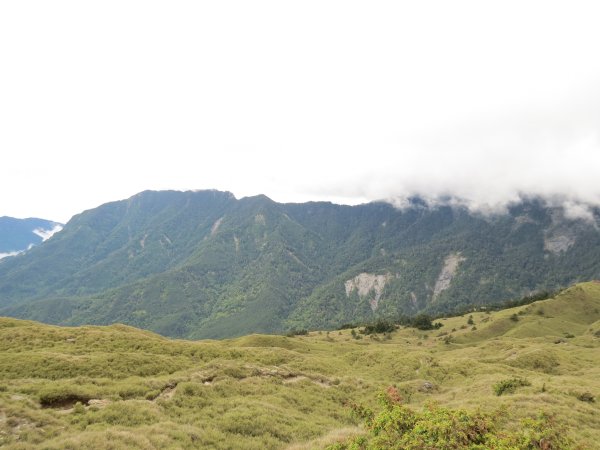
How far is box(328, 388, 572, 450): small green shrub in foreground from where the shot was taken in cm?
1300

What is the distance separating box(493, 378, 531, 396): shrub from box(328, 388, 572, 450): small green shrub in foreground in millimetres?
20184

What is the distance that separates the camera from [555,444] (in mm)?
14211

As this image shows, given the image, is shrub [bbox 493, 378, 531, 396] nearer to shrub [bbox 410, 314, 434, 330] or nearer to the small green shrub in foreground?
the small green shrub in foreground

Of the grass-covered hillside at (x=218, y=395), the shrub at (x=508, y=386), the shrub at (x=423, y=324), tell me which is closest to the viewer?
the grass-covered hillside at (x=218, y=395)

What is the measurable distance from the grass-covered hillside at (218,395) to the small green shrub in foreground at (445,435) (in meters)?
0.24

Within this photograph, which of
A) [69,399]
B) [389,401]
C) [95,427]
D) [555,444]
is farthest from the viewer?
[69,399]

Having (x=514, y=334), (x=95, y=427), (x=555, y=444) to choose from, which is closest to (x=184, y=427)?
(x=95, y=427)

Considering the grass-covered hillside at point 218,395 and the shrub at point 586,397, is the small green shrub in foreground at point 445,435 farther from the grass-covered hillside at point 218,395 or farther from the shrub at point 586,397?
the shrub at point 586,397

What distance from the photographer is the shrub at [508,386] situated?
34031 millimetres

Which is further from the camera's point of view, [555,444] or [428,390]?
[428,390]

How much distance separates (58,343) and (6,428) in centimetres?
2406

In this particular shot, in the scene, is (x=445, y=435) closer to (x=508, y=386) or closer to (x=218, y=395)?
(x=218, y=395)

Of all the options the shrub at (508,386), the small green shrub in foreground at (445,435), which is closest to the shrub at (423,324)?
the shrub at (508,386)

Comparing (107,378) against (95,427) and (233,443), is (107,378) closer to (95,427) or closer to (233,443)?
(95,427)
